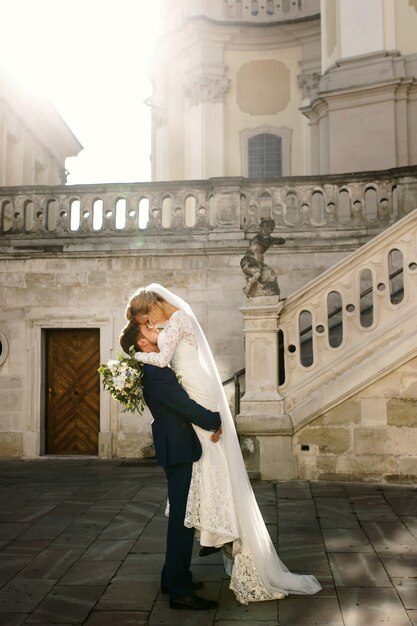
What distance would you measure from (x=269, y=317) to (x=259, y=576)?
4206mm

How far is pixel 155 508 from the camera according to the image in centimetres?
667

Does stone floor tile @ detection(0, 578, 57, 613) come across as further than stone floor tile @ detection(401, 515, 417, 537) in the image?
No

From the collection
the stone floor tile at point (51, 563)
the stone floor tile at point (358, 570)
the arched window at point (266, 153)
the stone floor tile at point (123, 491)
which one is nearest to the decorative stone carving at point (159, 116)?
the arched window at point (266, 153)

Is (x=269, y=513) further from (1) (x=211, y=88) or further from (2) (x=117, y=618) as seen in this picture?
(1) (x=211, y=88)

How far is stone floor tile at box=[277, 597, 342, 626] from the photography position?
3812 millimetres

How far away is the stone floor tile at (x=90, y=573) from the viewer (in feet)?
14.9

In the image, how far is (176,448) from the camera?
4.18 meters

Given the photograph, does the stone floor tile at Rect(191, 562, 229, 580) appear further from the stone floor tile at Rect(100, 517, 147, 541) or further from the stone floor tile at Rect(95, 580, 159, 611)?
the stone floor tile at Rect(100, 517, 147, 541)

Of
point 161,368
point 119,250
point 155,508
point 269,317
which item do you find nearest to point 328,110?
point 119,250

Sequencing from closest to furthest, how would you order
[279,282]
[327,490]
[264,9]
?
[327,490] → [279,282] → [264,9]

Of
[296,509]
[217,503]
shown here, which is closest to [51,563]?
[217,503]

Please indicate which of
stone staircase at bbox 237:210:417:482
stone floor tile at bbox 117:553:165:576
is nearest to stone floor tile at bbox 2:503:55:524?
stone floor tile at bbox 117:553:165:576

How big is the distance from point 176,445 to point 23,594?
148cm

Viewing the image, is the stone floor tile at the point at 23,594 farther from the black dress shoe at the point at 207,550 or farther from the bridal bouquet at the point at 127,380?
the bridal bouquet at the point at 127,380
